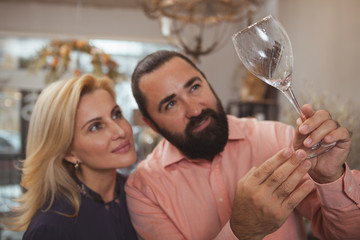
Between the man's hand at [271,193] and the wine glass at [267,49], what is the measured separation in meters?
0.18

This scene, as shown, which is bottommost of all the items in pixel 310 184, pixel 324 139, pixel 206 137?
pixel 206 137

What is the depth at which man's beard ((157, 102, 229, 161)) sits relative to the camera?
51.2 inches

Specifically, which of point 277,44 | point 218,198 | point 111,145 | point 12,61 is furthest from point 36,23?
point 277,44

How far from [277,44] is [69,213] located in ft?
3.38

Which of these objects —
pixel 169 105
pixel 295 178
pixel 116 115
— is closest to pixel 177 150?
pixel 169 105

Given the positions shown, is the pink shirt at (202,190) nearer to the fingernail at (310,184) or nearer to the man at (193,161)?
the man at (193,161)

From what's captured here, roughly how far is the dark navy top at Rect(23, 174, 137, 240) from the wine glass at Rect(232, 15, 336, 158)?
954mm

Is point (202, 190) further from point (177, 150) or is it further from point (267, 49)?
point (267, 49)

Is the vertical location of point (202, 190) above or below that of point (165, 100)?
below

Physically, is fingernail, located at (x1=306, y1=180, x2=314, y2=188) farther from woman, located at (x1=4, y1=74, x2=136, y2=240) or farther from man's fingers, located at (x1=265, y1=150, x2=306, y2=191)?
woman, located at (x1=4, y1=74, x2=136, y2=240)

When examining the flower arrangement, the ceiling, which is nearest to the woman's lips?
the flower arrangement

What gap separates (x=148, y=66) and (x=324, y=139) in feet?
2.84

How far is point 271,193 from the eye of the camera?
834mm

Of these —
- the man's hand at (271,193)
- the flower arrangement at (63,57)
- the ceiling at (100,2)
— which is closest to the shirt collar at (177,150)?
the man's hand at (271,193)
